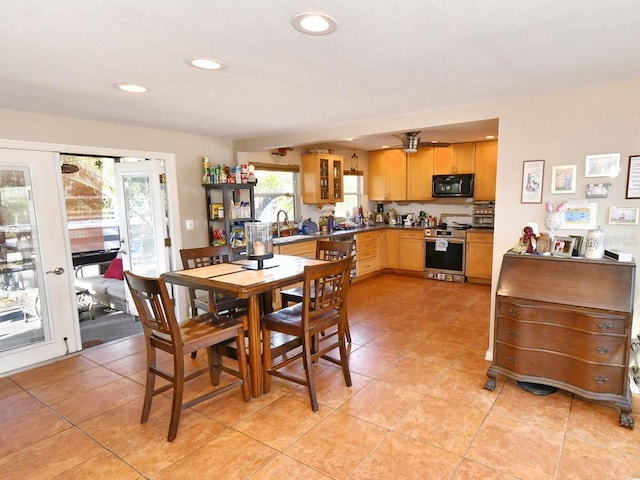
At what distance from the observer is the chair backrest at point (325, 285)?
7.75 ft

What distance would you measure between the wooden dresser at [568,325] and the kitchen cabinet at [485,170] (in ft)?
11.0

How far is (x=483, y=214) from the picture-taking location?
5.82 m

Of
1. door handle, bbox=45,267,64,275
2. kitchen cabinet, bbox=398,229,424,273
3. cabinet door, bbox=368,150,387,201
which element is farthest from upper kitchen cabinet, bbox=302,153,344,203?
door handle, bbox=45,267,64,275

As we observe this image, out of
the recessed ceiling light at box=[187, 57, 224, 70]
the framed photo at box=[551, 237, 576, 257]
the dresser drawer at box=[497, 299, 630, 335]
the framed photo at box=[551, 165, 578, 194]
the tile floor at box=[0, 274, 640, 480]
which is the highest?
the recessed ceiling light at box=[187, 57, 224, 70]

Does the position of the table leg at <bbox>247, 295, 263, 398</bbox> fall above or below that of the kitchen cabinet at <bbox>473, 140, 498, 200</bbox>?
below

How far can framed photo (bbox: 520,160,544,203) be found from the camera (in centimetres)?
280

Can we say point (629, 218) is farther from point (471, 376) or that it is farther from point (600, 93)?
point (471, 376)

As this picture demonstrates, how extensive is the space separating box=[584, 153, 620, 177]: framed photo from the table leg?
2.51 meters

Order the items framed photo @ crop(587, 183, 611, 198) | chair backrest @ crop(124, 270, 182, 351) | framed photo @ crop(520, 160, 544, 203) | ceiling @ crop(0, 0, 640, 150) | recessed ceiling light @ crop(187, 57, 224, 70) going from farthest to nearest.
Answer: framed photo @ crop(520, 160, 544, 203) → framed photo @ crop(587, 183, 611, 198) → chair backrest @ crop(124, 270, 182, 351) → recessed ceiling light @ crop(187, 57, 224, 70) → ceiling @ crop(0, 0, 640, 150)

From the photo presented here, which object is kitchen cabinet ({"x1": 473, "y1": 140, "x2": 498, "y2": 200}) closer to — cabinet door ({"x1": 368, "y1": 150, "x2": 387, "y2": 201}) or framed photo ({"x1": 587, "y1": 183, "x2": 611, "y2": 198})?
cabinet door ({"x1": 368, "y1": 150, "x2": 387, "y2": 201})

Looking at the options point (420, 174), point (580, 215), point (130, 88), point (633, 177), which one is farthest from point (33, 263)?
point (420, 174)

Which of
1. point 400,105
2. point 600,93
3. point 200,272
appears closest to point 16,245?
point 200,272

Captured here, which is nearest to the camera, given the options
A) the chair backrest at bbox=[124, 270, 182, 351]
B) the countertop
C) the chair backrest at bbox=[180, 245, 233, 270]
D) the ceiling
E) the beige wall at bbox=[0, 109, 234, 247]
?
the ceiling

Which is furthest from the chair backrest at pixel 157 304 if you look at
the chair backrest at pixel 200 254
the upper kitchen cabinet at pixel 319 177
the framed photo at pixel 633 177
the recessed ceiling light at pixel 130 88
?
the upper kitchen cabinet at pixel 319 177
